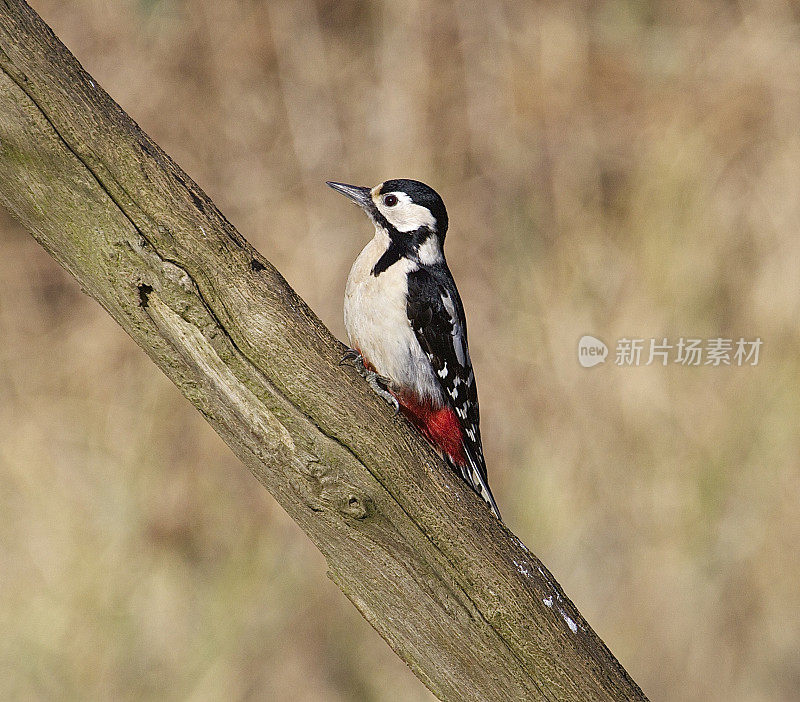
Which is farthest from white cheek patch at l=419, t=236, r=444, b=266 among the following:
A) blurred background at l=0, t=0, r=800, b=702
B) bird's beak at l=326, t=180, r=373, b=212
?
blurred background at l=0, t=0, r=800, b=702

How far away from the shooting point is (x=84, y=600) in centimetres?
395

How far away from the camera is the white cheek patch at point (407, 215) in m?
2.44

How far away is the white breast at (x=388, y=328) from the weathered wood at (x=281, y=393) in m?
0.73

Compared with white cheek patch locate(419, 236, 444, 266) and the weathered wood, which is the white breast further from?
the weathered wood

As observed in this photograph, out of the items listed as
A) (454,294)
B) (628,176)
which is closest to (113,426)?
(454,294)

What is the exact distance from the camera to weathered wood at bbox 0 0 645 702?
1.38 meters

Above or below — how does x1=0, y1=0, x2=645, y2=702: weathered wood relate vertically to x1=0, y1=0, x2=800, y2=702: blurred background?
below

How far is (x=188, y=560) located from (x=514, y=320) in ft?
6.50

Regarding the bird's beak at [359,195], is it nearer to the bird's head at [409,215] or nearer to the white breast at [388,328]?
the bird's head at [409,215]

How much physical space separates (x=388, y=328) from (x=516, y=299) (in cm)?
231

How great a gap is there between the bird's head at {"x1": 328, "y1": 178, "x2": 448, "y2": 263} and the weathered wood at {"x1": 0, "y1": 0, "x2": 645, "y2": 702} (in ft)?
3.11

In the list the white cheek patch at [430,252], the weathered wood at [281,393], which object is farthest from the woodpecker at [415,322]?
the weathered wood at [281,393]

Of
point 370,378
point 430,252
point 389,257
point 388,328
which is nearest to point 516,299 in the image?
point 430,252

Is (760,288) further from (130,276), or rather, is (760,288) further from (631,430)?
(130,276)
